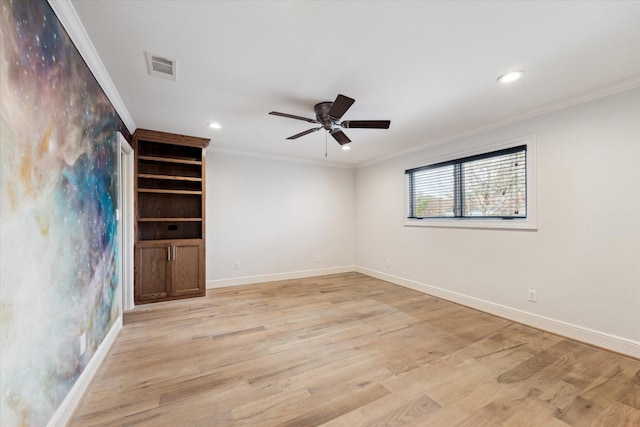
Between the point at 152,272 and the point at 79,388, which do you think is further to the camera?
the point at 152,272

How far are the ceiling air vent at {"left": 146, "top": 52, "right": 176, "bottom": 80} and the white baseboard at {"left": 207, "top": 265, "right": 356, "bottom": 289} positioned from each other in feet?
10.7

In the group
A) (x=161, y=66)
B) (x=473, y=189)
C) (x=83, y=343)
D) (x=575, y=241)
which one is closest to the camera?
(x=83, y=343)

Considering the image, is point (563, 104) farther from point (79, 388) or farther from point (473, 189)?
point (79, 388)

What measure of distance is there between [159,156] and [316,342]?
3581 mm

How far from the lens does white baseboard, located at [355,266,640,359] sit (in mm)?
2324

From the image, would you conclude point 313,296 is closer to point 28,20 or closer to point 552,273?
point 552,273

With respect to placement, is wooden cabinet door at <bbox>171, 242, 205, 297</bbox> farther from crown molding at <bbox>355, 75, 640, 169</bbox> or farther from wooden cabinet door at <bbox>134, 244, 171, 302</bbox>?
crown molding at <bbox>355, 75, 640, 169</bbox>

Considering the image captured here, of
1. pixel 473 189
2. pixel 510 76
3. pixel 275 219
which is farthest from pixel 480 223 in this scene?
pixel 275 219

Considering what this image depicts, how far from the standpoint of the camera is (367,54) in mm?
1897

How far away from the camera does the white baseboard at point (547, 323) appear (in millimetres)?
2324

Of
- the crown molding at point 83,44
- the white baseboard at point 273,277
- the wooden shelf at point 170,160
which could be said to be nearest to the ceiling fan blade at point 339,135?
the crown molding at point 83,44

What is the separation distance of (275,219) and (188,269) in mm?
1735

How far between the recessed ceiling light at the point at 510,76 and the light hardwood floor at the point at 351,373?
2416 millimetres

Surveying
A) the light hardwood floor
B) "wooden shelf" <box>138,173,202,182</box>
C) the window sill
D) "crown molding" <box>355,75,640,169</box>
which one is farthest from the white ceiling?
the light hardwood floor
